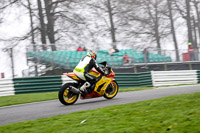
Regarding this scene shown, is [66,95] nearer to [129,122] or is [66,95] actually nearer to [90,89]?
[90,89]

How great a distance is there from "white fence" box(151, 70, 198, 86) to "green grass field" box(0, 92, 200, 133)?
32.9 feet

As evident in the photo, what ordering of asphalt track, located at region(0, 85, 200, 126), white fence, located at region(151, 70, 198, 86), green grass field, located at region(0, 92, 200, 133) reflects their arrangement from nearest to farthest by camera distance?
green grass field, located at region(0, 92, 200, 133) → asphalt track, located at region(0, 85, 200, 126) → white fence, located at region(151, 70, 198, 86)

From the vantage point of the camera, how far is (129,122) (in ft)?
17.5

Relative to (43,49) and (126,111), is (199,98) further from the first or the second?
(43,49)

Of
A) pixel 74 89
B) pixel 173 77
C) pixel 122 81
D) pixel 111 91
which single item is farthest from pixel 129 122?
pixel 173 77

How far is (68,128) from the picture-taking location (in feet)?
17.0

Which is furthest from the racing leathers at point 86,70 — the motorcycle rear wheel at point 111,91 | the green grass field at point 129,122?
the green grass field at point 129,122

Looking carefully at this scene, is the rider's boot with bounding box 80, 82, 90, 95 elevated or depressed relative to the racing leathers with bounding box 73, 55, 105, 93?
depressed

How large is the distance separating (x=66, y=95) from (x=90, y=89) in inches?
37.4

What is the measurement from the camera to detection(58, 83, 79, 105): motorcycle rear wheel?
8.38m

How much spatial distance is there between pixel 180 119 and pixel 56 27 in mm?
17827

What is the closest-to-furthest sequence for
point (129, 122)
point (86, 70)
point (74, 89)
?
point (129, 122)
point (74, 89)
point (86, 70)

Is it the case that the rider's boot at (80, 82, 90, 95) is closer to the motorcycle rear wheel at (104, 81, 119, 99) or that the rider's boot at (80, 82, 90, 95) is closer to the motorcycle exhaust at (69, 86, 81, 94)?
the motorcycle exhaust at (69, 86, 81, 94)

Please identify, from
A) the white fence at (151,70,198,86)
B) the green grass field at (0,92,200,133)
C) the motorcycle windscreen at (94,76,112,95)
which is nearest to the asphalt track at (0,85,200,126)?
the motorcycle windscreen at (94,76,112,95)
